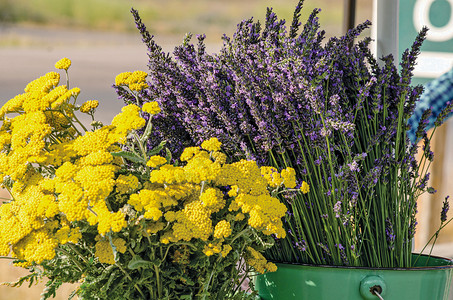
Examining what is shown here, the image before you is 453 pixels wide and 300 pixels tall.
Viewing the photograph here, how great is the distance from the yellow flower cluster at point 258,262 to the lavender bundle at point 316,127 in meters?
0.08

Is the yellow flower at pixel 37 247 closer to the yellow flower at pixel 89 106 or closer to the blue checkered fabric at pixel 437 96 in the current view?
the yellow flower at pixel 89 106

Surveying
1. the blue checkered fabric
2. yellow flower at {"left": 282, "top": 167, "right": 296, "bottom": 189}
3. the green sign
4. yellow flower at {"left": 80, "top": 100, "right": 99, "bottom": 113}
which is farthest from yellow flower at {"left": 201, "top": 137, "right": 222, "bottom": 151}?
the green sign

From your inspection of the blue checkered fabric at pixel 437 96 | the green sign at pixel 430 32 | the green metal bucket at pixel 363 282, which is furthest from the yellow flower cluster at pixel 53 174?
the green sign at pixel 430 32

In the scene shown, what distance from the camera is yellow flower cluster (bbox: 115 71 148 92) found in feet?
2.76

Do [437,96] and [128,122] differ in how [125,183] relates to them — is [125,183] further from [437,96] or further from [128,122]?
[437,96]

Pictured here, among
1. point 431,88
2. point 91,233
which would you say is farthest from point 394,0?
point 91,233

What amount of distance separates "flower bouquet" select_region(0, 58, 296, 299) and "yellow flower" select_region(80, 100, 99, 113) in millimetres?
35

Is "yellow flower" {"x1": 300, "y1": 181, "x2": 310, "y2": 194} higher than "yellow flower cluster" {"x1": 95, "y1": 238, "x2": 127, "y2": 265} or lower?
higher

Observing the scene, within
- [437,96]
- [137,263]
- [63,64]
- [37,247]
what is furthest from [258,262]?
[437,96]

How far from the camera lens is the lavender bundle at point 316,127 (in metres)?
0.80

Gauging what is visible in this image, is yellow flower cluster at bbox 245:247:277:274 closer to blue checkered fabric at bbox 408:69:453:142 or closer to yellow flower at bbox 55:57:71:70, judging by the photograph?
yellow flower at bbox 55:57:71:70

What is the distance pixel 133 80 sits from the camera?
85cm

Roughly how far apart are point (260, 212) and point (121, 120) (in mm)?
241

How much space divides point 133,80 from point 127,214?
279mm
